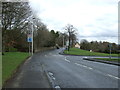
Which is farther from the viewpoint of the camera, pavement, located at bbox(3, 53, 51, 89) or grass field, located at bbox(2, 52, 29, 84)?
grass field, located at bbox(2, 52, 29, 84)

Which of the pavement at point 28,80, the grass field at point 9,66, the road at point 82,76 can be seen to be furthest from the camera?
the grass field at point 9,66

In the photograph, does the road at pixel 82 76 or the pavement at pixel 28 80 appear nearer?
the pavement at pixel 28 80

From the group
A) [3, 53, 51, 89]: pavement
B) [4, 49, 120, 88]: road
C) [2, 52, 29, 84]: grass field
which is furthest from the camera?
[2, 52, 29, 84]: grass field

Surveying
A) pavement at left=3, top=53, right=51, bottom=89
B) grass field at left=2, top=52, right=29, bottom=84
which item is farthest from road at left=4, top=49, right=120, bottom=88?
grass field at left=2, top=52, right=29, bottom=84

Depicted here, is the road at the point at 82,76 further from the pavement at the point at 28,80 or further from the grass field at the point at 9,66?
the grass field at the point at 9,66

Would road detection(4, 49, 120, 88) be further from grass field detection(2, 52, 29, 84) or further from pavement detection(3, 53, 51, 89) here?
grass field detection(2, 52, 29, 84)

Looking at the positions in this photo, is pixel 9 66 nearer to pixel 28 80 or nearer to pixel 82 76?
pixel 28 80

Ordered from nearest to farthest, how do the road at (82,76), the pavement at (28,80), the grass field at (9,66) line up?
the pavement at (28,80), the road at (82,76), the grass field at (9,66)

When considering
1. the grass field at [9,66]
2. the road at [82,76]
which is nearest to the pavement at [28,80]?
the road at [82,76]

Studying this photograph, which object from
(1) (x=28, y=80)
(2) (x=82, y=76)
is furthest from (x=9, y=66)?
(2) (x=82, y=76)

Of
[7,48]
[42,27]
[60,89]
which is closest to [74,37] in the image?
[42,27]

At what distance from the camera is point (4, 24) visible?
27906 millimetres

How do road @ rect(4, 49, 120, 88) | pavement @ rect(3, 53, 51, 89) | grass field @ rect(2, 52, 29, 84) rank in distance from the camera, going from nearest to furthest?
pavement @ rect(3, 53, 51, 89)
road @ rect(4, 49, 120, 88)
grass field @ rect(2, 52, 29, 84)

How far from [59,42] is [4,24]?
10137 cm
